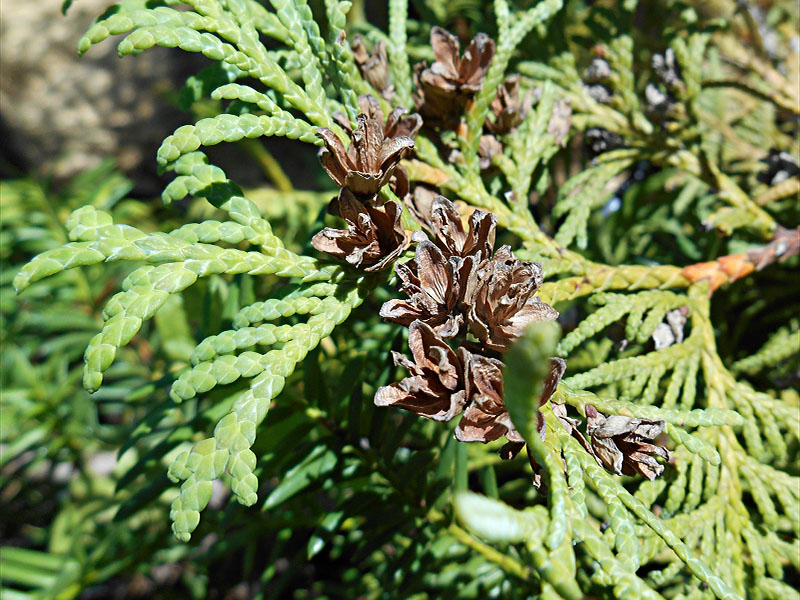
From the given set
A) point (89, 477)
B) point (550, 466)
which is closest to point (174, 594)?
point (89, 477)

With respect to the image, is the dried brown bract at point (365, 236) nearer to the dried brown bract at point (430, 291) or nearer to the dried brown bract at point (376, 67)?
the dried brown bract at point (430, 291)

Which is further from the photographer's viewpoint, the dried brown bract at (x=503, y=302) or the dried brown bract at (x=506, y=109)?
the dried brown bract at (x=506, y=109)

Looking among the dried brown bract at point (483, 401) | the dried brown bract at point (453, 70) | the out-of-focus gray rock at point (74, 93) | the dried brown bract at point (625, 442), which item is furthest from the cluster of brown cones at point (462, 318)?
the out-of-focus gray rock at point (74, 93)

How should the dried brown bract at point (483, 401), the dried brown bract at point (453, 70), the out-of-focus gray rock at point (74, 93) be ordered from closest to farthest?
the dried brown bract at point (483, 401) → the dried brown bract at point (453, 70) → the out-of-focus gray rock at point (74, 93)

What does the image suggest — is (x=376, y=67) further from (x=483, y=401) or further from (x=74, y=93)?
(x=74, y=93)

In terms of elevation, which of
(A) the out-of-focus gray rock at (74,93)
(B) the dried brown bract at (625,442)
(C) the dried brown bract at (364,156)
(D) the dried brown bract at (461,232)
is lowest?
(A) the out-of-focus gray rock at (74,93)

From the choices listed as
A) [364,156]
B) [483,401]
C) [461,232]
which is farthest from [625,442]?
[364,156]

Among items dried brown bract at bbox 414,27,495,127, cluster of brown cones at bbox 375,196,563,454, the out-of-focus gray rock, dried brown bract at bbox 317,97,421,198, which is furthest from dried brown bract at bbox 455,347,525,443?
the out-of-focus gray rock
